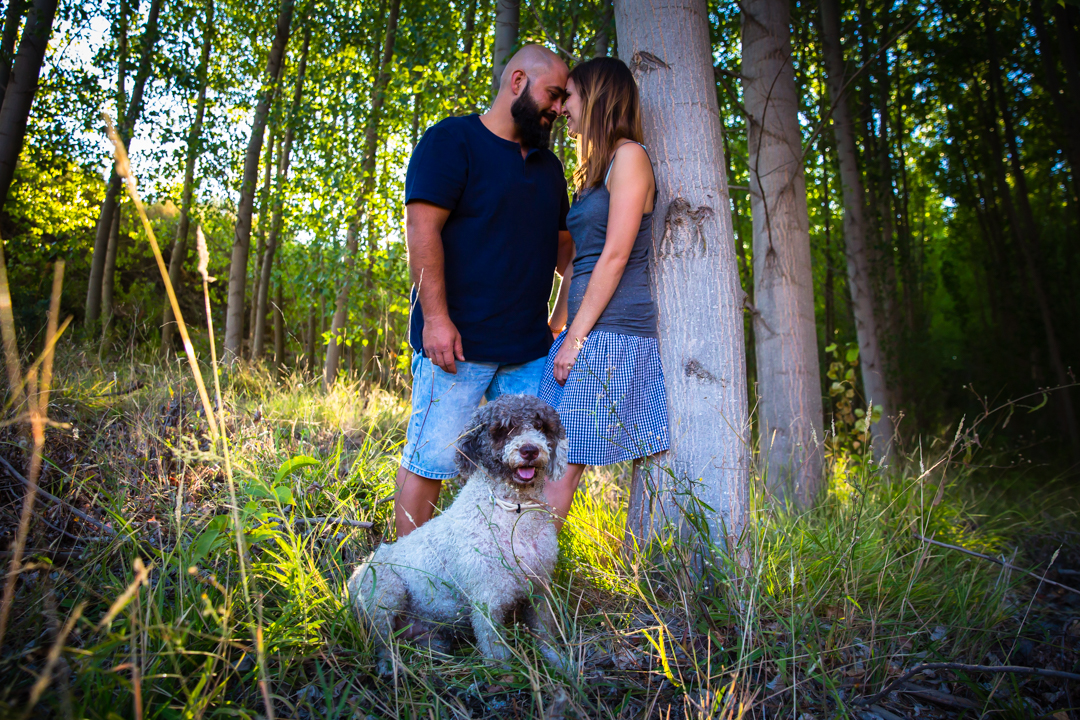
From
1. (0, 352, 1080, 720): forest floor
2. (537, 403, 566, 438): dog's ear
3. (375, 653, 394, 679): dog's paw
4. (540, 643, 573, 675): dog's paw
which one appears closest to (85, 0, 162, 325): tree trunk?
(0, 352, 1080, 720): forest floor

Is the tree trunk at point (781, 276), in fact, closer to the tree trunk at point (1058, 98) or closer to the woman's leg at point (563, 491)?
the woman's leg at point (563, 491)

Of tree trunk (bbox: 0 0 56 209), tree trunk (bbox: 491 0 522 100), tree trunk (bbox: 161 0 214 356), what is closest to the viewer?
tree trunk (bbox: 0 0 56 209)

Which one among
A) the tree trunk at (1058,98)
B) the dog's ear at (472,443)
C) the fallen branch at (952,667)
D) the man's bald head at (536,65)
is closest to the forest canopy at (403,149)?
the tree trunk at (1058,98)

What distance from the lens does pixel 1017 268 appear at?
11.9 m

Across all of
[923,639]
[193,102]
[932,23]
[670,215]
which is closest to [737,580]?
[923,639]

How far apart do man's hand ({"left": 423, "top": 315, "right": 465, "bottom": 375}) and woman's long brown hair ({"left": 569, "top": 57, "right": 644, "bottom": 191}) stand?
103 cm

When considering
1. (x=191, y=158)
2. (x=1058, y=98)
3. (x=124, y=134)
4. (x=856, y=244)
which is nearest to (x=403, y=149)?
(x=191, y=158)

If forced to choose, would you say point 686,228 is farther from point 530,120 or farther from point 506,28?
point 506,28

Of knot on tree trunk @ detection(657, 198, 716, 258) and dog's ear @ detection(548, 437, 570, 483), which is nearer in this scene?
dog's ear @ detection(548, 437, 570, 483)

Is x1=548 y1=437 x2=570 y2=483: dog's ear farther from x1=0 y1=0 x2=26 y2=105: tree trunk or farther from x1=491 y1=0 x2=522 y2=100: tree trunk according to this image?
x1=0 y1=0 x2=26 y2=105: tree trunk

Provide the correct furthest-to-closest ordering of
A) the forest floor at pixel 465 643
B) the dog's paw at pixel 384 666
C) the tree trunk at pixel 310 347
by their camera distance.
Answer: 1. the tree trunk at pixel 310 347
2. the dog's paw at pixel 384 666
3. the forest floor at pixel 465 643

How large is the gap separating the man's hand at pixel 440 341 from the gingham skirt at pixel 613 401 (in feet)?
1.84

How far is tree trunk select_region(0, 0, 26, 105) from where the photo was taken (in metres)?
4.77

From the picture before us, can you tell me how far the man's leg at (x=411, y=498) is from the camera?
2.94 metres
